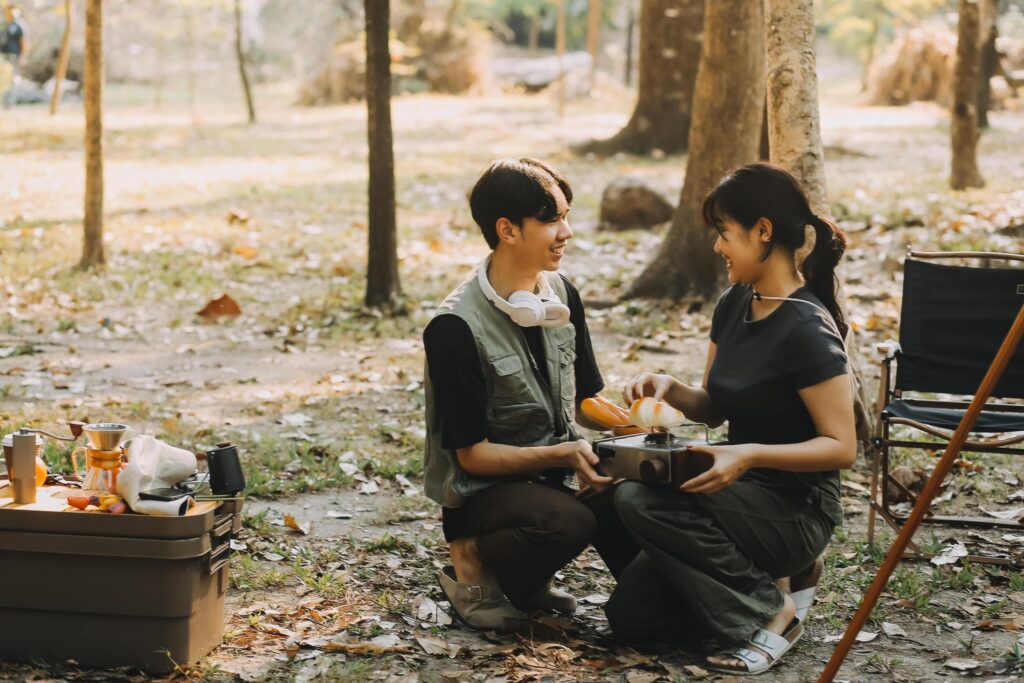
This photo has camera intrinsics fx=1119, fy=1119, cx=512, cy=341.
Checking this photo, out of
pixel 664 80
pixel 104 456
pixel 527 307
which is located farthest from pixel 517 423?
pixel 664 80

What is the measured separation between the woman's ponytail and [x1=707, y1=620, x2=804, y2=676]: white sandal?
98 centimetres

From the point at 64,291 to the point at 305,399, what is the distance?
139 inches

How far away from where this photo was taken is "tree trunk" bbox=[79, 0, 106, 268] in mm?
9469

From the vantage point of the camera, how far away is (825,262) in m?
3.53

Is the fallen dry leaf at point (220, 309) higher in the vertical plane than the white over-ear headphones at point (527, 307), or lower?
lower

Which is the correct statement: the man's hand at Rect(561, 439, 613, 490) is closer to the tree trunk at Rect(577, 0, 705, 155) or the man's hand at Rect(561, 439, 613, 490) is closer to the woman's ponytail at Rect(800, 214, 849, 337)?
the woman's ponytail at Rect(800, 214, 849, 337)

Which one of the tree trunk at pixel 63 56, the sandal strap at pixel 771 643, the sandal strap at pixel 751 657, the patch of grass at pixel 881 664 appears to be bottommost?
the patch of grass at pixel 881 664

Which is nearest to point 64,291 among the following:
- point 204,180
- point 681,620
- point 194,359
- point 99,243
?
point 99,243

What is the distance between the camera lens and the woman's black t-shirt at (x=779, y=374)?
3352 millimetres

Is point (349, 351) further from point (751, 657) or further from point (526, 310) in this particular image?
point (751, 657)

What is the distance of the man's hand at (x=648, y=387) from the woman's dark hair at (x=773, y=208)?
1.81 ft

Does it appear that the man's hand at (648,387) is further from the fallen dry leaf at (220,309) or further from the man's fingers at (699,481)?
the fallen dry leaf at (220,309)

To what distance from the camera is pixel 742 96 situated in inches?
319

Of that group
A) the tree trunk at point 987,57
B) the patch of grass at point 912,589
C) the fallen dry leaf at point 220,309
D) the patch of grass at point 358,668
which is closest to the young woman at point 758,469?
the patch of grass at point 912,589
